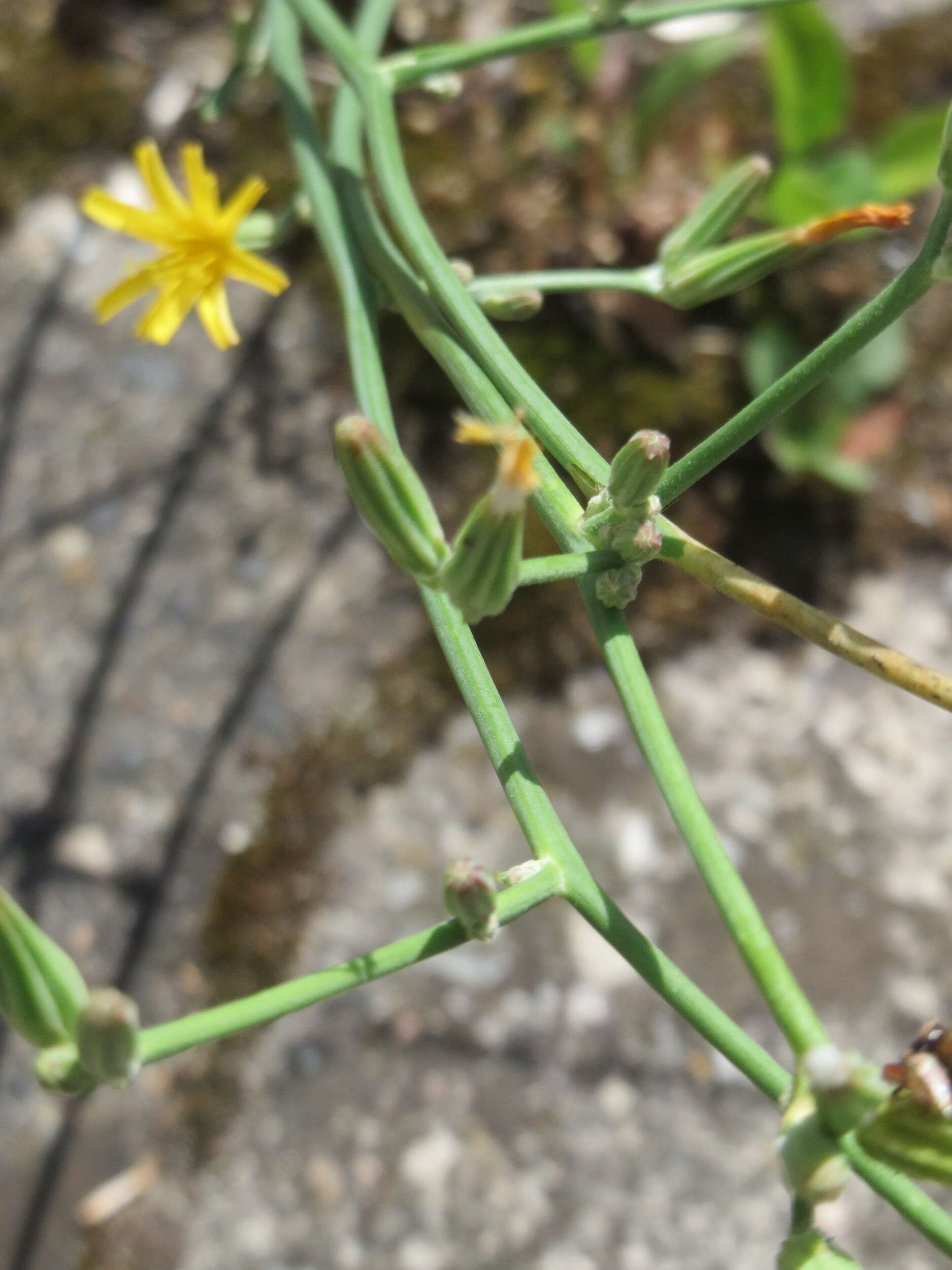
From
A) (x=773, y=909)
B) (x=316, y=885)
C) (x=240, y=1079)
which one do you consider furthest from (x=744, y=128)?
(x=240, y=1079)

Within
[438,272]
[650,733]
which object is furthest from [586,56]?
[650,733]

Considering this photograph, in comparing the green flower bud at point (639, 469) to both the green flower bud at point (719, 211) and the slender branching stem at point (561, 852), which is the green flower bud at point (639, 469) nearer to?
the slender branching stem at point (561, 852)

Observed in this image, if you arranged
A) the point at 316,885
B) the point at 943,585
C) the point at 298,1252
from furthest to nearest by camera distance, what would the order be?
the point at 943,585, the point at 316,885, the point at 298,1252

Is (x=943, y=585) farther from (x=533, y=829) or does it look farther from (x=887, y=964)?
(x=533, y=829)

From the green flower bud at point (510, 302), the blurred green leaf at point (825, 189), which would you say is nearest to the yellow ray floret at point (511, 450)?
the green flower bud at point (510, 302)

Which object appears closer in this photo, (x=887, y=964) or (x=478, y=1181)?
(x=478, y=1181)

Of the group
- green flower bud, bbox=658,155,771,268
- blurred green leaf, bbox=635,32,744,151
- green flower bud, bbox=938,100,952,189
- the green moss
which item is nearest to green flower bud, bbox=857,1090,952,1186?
green flower bud, bbox=938,100,952,189

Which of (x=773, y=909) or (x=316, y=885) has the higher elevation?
(x=316, y=885)
